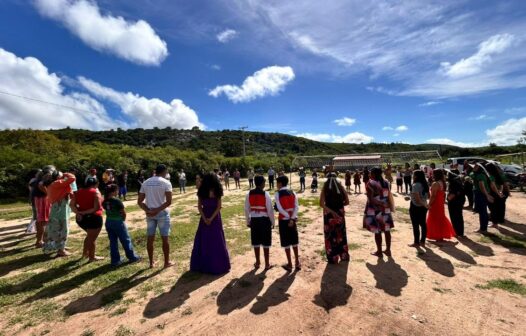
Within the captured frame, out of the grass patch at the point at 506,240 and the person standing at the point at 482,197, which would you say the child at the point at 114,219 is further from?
the person standing at the point at 482,197

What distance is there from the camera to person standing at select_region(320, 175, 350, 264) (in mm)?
5562

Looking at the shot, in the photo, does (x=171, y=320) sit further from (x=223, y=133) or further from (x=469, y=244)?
(x=223, y=133)

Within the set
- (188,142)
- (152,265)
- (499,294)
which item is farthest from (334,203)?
(188,142)

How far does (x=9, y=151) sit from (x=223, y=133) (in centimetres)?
8655

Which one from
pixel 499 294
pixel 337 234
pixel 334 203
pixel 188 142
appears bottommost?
pixel 499 294

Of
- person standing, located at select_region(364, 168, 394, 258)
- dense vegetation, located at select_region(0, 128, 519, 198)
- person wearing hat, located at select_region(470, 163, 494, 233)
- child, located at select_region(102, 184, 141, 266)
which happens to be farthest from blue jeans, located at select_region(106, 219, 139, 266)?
person wearing hat, located at select_region(470, 163, 494, 233)

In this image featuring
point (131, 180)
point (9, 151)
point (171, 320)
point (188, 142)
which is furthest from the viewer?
point (188, 142)

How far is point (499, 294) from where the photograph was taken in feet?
14.9

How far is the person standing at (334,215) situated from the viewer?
5562mm

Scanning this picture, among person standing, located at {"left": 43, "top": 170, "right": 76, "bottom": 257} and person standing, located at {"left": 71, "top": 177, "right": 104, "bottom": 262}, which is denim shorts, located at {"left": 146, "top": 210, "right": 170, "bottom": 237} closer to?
person standing, located at {"left": 71, "top": 177, "right": 104, "bottom": 262}

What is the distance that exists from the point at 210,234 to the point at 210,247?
0.26 metres

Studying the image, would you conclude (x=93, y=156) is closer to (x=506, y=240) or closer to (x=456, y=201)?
(x=456, y=201)

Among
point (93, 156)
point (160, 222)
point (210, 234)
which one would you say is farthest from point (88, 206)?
point (93, 156)

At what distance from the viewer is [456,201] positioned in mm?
7570
